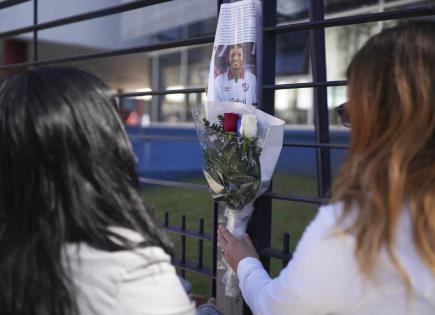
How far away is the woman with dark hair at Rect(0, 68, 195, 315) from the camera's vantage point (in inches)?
44.2

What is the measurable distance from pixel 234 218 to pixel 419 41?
1.04 m

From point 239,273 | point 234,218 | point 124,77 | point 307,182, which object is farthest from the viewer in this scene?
point 124,77

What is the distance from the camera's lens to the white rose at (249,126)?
183 cm

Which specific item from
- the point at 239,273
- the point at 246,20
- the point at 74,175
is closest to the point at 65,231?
the point at 74,175

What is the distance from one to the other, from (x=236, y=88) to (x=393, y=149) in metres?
0.99

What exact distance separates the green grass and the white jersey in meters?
2.26

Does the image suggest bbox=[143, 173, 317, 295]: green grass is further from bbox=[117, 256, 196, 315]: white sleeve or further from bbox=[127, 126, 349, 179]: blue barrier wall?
bbox=[117, 256, 196, 315]: white sleeve

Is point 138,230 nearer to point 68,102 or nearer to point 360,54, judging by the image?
point 68,102

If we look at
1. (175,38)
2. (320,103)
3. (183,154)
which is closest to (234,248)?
(320,103)

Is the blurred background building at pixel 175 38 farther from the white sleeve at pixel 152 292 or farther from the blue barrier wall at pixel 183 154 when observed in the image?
the white sleeve at pixel 152 292

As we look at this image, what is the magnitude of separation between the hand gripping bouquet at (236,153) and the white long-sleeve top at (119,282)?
0.77m

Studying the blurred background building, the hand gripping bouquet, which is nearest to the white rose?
the hand gripping bouquet

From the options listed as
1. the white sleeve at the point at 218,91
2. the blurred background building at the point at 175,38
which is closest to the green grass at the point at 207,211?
the blurred background building at the point at 175,38

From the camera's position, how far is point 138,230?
123 cm
